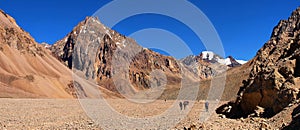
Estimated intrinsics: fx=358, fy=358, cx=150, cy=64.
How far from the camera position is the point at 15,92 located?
209ft

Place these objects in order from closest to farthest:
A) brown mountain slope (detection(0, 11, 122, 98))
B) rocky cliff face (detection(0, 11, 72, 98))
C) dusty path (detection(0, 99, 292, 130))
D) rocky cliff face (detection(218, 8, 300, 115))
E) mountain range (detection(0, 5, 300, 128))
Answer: dusty path (detection(0, 99, 292, 130)) → rocky cliff face (detection(218, 8, 300, 115)) → mountain range (detection(0, 5, 300, 128)) → brown mountain slope (detection(0, 11, 122, 98)) → rocky cliff face (detection(0, 11, 72, 98))

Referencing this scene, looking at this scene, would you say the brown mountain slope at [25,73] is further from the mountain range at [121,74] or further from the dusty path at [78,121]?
the dusty path at [78,121]

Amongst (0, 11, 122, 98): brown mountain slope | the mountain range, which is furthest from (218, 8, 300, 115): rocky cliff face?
(0, 11, 122, 98): brown mountain slope

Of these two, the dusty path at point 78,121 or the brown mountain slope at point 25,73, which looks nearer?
the dusty path at point 78,121

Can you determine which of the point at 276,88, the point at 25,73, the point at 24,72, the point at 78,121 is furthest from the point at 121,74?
the point at 24,72

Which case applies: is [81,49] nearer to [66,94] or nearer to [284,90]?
[66,94]

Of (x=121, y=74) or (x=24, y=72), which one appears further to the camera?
(x=24, y=72)

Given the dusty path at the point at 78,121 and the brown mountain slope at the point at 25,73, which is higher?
the brown mountain slope at the point at 25,73

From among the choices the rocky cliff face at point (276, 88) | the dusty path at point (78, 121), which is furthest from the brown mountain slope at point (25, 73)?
the rocky cliff face at point (276, 88)

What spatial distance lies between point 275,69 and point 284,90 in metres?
2.55

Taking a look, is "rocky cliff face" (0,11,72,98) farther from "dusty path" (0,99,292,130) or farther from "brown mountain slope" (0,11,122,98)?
"dusty path" (0,99,292,130)

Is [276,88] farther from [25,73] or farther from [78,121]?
[25,73]

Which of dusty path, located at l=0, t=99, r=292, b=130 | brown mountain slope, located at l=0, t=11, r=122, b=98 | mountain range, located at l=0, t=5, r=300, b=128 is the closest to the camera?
dusty path, located at l=0, t=99, r=292, b=130

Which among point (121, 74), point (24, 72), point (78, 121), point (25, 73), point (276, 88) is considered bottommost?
point (78, 121)
